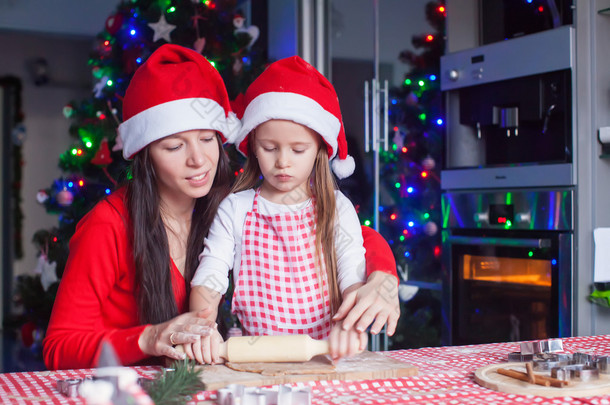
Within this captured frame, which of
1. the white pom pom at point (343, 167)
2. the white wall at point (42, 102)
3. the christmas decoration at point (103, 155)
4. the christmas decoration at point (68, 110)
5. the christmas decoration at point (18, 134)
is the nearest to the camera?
the white pom pom at point (343, 167)

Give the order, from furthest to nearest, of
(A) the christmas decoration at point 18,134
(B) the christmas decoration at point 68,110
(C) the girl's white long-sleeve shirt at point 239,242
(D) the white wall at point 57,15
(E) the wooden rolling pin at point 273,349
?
(A) the christmas decoration at point 18,134
(D) the white wall at point 57,15
(B) the christmas decoration at point 68,110
(C) the girl's white long-sleeve shirt at point 239,242
(E) the wooden rolling pin at point 273,349

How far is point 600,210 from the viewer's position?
96.0 inches

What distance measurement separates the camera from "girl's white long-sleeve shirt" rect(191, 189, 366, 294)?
133 centimetres

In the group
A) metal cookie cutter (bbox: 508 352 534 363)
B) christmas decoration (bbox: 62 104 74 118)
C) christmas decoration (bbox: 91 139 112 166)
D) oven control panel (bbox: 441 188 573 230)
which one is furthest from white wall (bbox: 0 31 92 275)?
metal cookie cutter (bbox: 508 352 534 363)

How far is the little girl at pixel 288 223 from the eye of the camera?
1.36 m

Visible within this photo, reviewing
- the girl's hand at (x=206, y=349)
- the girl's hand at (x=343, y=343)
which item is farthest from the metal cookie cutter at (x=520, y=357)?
the girl's hand at (x=206, y=349)

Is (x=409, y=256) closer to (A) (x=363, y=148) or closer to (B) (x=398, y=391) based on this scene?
(A) (x=363, y=148)

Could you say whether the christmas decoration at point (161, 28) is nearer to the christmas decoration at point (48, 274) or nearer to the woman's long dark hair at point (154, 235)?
the christmas decoration at point (48, 274)

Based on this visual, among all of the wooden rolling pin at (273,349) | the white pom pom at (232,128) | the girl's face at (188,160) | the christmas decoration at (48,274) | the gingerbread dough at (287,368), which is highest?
the white pom pom at (232,128)

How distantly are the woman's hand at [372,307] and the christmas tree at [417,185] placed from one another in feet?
6.33

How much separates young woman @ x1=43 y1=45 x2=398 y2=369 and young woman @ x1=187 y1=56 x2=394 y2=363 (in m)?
0.08

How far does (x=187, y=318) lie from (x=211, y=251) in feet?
0.80

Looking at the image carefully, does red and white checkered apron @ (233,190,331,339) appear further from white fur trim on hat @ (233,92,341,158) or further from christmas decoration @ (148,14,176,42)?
christmas decoration @ (148,14,176,42)

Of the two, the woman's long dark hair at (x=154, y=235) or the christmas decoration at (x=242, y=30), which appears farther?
the christmas decoration at (x=242, y=30)
